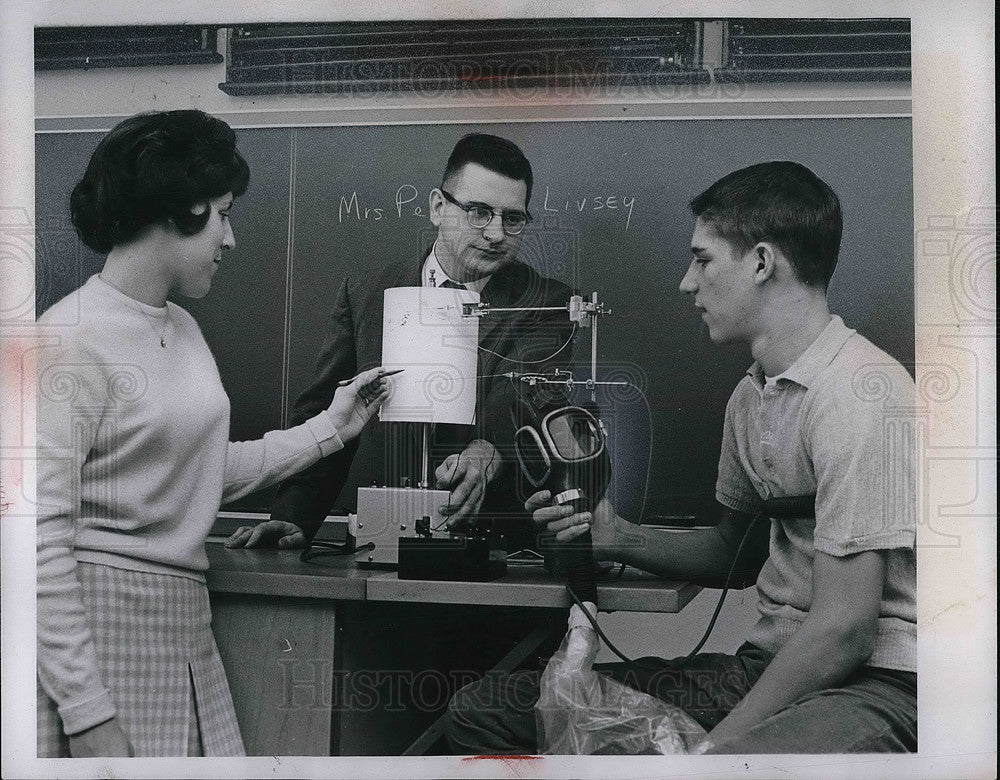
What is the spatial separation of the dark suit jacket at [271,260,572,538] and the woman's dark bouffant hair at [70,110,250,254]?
0.32 m

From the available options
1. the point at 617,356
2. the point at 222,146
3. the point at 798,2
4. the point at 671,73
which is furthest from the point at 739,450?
the point at 222,146

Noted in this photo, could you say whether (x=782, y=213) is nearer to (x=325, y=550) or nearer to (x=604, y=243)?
(x=604, y=243)

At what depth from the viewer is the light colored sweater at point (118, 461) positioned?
5.82 feet

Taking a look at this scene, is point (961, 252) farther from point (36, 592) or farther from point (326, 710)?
point (36, 592)

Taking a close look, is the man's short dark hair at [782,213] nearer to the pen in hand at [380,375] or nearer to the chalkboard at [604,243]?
the chalkboard at [604,243]

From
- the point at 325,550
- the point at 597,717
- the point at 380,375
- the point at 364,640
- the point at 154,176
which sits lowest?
the point at 597,717

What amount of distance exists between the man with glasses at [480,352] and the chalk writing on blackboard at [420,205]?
0.13 ft

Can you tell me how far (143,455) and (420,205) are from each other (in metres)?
0.70

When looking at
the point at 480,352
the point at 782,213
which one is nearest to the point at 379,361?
the point at 480,352

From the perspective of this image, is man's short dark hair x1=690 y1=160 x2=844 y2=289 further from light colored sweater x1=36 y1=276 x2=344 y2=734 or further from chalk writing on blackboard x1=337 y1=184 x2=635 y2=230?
light colored sweater x1=36 y1=276 x2=344 y2=734

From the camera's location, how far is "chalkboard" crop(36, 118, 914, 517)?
6.05ft

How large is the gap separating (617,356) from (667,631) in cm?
53

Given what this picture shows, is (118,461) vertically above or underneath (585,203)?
underneath

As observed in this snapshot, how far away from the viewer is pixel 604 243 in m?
1.85
